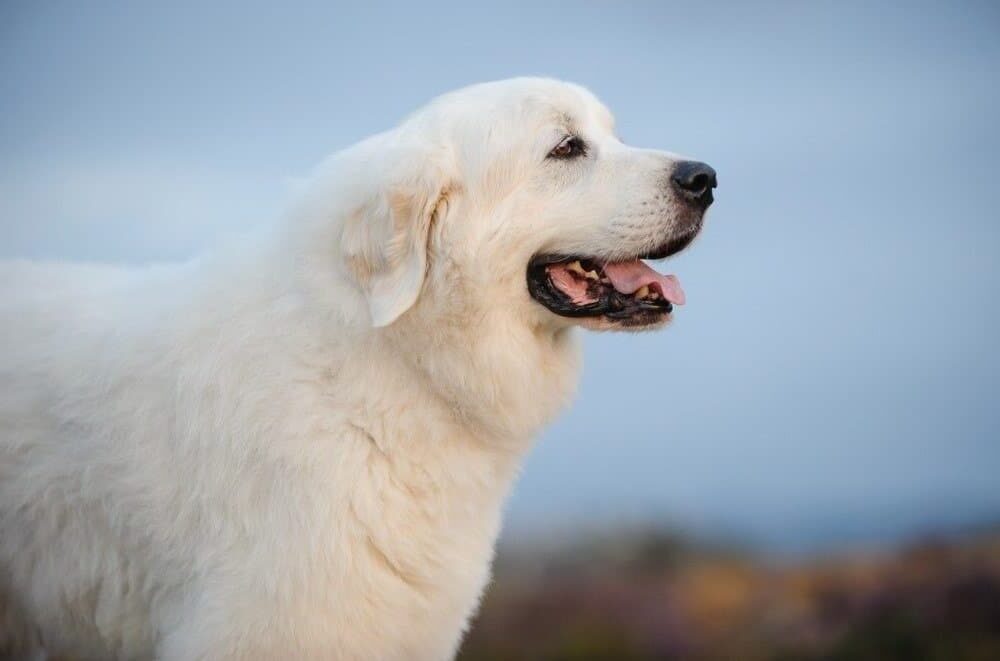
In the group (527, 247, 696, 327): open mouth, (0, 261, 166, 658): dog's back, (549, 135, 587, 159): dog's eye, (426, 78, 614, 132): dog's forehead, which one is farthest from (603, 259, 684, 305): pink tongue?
(0, 261, 166, 658): dog's back

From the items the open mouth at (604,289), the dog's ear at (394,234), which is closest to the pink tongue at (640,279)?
the open mouth at (604,289)

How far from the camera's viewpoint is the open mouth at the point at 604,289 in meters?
3.91

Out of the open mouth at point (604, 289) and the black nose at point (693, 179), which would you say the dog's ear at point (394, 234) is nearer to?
the open mouth at point (604, 289)

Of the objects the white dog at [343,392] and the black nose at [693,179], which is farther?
the black nose at [693,179]

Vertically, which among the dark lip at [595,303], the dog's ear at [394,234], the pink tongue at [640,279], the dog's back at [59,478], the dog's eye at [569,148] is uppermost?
the dog's eye at [569,148]

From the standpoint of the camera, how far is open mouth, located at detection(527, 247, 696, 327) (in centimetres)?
391

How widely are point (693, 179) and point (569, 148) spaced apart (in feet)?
1.75

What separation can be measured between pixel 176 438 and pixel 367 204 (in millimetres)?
1218

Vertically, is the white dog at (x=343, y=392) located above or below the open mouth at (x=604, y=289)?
below

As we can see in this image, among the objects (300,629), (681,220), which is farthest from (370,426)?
(681,220)

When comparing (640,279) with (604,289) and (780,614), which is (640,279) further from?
(780,614)

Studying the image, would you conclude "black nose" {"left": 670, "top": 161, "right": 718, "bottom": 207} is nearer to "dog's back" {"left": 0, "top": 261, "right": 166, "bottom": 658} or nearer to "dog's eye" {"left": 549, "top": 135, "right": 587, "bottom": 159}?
"dog's eye" {"left": 549, "top": 135, "right": 587, "bottom": 159}

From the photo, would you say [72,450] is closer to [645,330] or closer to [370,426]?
[370,426]

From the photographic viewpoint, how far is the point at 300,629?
3.53 meters
